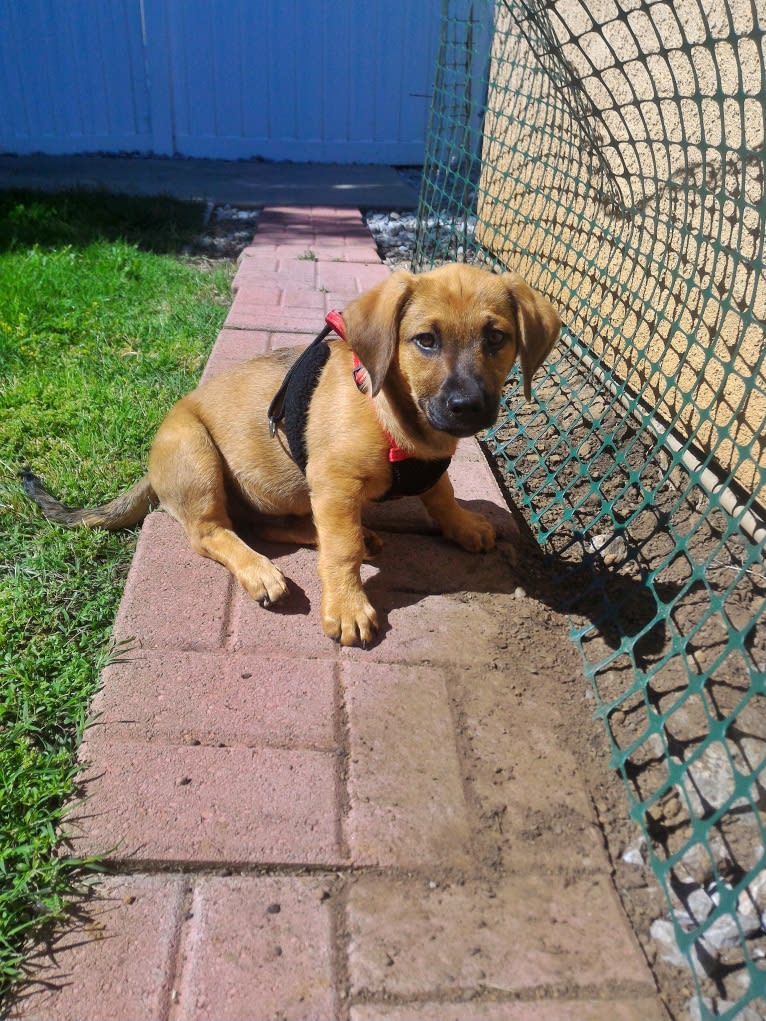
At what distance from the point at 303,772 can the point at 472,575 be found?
1.18 metres

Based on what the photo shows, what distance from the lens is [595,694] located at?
8.62ft

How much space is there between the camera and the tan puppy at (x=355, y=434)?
2.69 metres

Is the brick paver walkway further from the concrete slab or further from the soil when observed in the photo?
the concrete slab

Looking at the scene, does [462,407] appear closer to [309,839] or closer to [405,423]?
[405,423]

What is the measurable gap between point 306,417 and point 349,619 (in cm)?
77

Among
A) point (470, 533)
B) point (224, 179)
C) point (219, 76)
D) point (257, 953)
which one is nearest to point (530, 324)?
point (470, 533)

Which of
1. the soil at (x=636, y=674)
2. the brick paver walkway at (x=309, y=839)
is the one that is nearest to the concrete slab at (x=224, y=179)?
the soil at (x=636, y=674)

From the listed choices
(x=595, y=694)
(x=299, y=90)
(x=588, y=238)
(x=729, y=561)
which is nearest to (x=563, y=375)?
(x=588, y=238)

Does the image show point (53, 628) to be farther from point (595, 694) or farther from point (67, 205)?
point (67, 205)

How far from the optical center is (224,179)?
9.78m

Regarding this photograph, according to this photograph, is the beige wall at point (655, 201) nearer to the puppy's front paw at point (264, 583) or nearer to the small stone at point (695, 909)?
the small stone at point (695, 909)

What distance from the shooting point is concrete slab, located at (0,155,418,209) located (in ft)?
29.1

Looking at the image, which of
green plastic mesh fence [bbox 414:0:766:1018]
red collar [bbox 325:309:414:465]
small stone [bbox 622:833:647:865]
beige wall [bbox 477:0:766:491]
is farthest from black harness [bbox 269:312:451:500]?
small stone [bbox 622:833:647:865]

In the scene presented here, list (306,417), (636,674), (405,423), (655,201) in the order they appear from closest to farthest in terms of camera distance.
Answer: (636,674) → (405,423) → (306,417) → (655,201)
